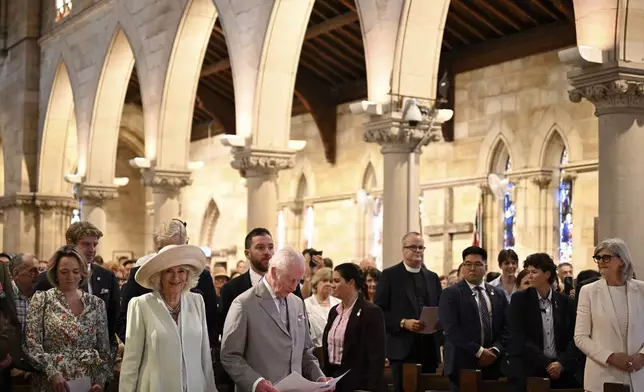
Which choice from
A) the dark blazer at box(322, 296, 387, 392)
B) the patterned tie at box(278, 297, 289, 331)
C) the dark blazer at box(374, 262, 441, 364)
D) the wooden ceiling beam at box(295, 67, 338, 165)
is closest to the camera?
the patterned tie at box(278, 297, 289, 331)

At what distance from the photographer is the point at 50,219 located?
24.3 metres

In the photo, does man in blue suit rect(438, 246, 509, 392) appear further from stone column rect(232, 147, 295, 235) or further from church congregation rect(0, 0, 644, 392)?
stone column rect(232, 147, 295, 235)

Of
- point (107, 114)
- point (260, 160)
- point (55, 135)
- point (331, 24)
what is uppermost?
point (331, 24)

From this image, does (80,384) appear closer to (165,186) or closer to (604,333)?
(604,333)

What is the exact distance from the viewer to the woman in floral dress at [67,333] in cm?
554

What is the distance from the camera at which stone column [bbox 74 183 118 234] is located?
2044cm

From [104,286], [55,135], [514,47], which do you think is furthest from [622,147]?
[55,135]

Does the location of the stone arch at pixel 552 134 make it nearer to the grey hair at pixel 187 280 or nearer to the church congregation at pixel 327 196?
the church congregation at pixel 327 196

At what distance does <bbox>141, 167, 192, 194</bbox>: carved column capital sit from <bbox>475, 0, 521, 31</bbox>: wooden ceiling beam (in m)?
5.32

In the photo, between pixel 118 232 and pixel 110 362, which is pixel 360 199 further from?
pixel 110 362

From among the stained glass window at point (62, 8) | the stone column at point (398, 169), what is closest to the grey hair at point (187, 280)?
the stone column at point (398, 169)

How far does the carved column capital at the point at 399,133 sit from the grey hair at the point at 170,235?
5.40 metres

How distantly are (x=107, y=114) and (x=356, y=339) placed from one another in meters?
15.1

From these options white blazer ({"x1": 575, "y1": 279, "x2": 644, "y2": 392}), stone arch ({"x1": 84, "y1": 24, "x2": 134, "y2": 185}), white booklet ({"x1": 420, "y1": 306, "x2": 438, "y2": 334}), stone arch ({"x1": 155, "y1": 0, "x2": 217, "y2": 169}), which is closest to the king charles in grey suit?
white blazer ({"x1": 575, "y1": 279, "x2": 644, "y2": 392})
